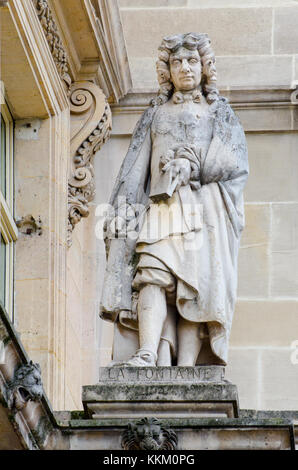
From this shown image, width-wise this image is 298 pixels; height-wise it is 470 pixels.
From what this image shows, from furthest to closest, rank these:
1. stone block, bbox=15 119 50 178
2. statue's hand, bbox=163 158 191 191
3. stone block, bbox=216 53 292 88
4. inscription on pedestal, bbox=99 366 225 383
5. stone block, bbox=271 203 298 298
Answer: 1. stone block, bbox=216 53 292 88
2. stone block, bbox=271 203 298 298
3. stone block, bbox=15 119 50 178
4. statue's hand, bbox=163 158 191 191
5. inscription on pedestal, bbox=99 366 225 383

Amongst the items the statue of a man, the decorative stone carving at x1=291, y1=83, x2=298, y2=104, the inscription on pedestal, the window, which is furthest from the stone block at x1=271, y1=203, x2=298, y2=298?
the inscription on pedestal

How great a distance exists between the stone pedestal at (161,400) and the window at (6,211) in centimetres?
212

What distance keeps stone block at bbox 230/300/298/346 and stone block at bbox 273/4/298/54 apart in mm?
2094

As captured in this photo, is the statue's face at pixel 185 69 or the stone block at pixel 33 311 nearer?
the statue's face at pixel 185 69

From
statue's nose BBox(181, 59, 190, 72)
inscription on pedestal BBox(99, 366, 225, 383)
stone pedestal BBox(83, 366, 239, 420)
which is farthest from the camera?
statue's nose BBox(181, 59, 190, 72)

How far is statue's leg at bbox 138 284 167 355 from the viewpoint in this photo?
1670 centimetres

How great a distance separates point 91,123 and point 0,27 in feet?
5.71

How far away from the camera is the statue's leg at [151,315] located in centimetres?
1670

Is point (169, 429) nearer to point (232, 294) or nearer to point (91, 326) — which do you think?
point (232, 294)

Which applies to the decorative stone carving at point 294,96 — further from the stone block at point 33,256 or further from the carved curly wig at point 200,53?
the carved curly wig at point 200,53

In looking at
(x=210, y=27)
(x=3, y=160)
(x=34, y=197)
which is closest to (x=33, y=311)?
(x=34, y=197)

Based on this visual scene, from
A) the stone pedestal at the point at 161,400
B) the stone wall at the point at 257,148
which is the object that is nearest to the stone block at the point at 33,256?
the stone wall at the point at 257,148

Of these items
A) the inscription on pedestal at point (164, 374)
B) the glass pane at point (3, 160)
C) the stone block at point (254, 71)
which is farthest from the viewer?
the stone block at point (254, 71)

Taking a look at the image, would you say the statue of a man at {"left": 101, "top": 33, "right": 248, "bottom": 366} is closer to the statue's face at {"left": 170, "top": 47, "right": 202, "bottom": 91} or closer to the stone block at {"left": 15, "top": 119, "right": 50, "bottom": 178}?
the statue's face at {"left": 170, "top": 47, "right": 202, "bottom": 91}
